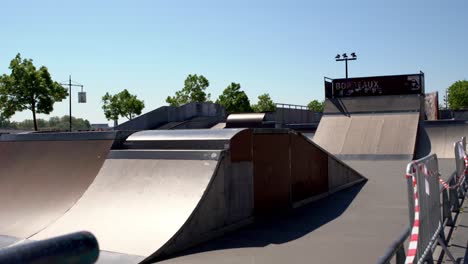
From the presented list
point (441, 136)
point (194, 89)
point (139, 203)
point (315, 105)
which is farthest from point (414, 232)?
point (315, 105)

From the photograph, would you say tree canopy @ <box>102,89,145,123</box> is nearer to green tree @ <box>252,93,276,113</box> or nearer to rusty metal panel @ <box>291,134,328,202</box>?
green tree @ <box>252,93,276,113</box>

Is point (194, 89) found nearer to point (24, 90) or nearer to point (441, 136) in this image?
point (24, 90)

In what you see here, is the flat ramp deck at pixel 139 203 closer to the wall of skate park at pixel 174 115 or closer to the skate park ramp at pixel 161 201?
the skate park ramp at pixel 161 201

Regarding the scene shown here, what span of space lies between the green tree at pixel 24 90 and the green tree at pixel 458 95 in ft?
244

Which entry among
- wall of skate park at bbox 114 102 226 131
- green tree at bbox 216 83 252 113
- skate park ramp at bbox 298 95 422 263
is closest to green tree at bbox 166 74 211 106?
green tree at bbox 216 83 252 113

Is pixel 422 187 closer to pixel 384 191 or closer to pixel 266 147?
pixel 266 147

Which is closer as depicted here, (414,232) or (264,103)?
(414,232)

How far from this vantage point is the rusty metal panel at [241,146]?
6.78 m

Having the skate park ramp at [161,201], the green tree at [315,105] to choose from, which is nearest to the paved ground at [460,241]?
the skate park ramp at [161,201]

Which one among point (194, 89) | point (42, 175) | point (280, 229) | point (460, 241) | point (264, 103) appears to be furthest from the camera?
point (264, 103)

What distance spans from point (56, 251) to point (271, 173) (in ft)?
23.3

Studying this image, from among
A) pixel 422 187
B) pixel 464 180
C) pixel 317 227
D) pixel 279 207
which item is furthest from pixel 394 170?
pixel 422 187

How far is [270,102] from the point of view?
9319cm

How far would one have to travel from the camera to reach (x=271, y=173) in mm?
7977
